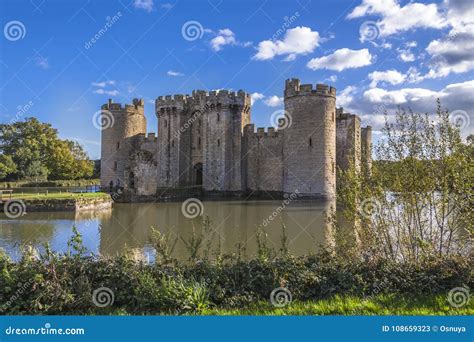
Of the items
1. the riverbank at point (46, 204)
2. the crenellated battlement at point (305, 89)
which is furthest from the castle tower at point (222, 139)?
the riverbank at point (46, 204)

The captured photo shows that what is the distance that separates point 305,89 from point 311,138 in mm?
3363

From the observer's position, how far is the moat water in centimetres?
1122

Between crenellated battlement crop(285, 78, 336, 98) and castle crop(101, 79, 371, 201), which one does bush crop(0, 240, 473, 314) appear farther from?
crenellated battlement crop(285, 78, 336, 98)

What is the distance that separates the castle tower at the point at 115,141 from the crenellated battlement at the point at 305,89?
15.9 m

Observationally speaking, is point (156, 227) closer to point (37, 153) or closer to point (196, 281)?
point (196, 281)

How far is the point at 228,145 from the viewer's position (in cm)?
3253

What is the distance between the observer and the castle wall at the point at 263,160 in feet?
107

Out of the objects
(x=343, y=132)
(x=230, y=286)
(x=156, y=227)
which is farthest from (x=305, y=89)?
(x=230, y=286)

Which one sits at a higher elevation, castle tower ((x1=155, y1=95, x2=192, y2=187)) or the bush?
castle tower ((x1=155, y1=95, x2=192, y2=187))

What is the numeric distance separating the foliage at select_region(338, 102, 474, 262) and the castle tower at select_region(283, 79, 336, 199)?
67.3 ft

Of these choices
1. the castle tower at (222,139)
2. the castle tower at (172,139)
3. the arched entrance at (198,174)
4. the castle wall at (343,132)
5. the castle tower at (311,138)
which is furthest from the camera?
the arched entrance at (198,174)

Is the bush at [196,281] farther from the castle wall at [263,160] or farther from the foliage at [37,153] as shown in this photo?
the foliage at [37,153]

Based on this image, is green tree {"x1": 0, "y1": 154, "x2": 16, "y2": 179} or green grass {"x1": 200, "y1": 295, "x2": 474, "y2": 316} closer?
green grass {"x1": 200, "y1": 295, "x2": 474, "y2": 316}

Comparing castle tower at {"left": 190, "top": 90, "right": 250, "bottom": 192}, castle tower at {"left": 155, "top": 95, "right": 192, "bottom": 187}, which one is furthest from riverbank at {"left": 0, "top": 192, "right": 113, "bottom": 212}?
castle tower at {"left": 155, "top": 95, "right": 192, "bottom": 187}
